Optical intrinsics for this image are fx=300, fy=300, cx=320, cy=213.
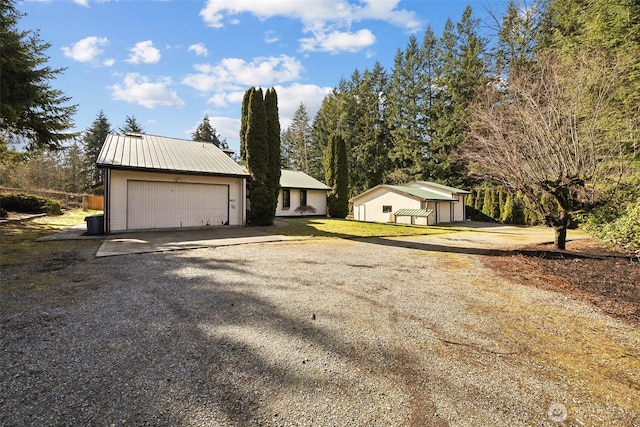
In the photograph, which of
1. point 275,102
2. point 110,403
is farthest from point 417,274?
point 275,102

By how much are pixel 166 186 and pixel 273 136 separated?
5.84 m

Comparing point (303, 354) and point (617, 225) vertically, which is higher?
point (617, 225)

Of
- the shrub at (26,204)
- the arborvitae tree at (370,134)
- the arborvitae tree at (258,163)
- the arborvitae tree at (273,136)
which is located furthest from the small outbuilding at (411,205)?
the shrub at (26,204)

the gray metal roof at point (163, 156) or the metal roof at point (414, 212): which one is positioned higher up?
the gray metal roof at point (163, 156)

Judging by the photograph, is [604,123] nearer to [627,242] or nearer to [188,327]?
[627,242]

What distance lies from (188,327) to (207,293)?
1178 millimetres

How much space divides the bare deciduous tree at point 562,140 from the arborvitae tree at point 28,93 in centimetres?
1462

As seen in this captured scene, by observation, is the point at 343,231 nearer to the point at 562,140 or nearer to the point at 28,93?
the point at 562,140

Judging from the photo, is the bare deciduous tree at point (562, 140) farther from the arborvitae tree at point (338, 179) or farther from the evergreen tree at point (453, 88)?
the evergreen tree at point (453, 88)

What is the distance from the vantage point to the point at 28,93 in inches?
397

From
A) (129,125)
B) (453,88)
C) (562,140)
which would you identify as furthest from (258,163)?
(129,125)

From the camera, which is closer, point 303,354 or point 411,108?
point 303,354

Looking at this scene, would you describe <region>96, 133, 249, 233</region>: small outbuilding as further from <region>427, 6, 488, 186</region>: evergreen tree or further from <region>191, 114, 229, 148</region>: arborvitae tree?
<region>191, 114, 229, 148</region>: arborvitae tree

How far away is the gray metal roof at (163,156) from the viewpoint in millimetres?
11441
